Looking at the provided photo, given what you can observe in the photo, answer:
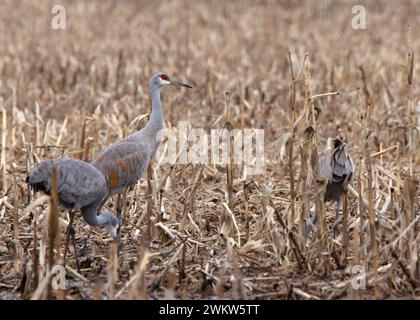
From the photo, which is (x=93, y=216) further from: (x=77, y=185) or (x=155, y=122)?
(x=155, y=122)

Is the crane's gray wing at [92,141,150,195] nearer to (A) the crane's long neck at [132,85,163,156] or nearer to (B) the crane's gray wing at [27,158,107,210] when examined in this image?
(A) the crane's long neck at [132,85,163,156]

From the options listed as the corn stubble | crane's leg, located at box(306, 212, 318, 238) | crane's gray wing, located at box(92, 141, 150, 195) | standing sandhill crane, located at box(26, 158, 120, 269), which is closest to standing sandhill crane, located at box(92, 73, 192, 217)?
crane's gray wing, located at box(92, 141, 150, 195)

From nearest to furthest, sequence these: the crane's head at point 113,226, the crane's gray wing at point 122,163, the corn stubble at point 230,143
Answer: the corn stubble at point 230,143
the crane's head at point 113,226
the crane's gray wing at point 122,163

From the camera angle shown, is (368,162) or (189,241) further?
(189,241)

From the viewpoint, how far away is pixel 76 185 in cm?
455

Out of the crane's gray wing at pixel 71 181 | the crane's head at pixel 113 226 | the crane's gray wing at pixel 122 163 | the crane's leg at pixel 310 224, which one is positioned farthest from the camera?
the crane's gray wing at pixel 122 163

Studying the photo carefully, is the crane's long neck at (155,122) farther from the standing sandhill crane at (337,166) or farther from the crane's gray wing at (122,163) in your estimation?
the standing sandhill crane at (337,166)

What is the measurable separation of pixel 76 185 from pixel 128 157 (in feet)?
2.34

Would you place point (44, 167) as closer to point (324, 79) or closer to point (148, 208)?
point (148, 208)

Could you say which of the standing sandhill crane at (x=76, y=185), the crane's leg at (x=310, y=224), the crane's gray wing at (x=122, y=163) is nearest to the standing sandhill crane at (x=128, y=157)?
the crane's gray wing at (x=122, y=163)

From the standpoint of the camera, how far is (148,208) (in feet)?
16.3

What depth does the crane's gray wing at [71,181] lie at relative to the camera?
438 centimetres
